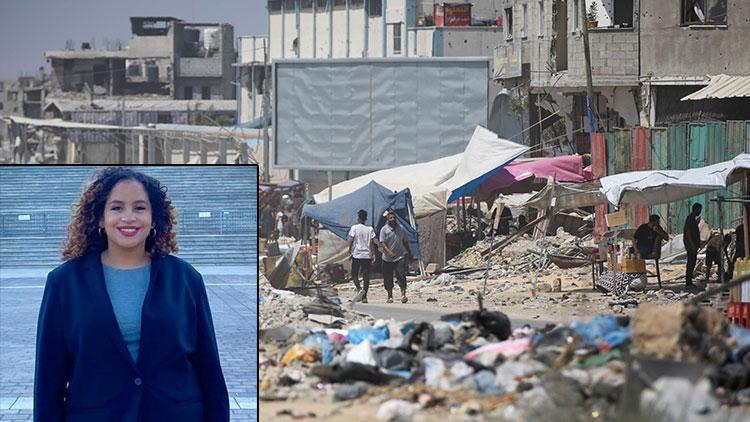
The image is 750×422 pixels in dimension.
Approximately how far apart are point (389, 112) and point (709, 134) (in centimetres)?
1200

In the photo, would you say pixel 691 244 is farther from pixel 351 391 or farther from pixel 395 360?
pixel 351 391

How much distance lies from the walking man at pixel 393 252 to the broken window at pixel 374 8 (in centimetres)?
3610

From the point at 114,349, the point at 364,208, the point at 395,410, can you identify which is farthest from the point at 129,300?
the point at 364,208

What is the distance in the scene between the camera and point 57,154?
6122 cm

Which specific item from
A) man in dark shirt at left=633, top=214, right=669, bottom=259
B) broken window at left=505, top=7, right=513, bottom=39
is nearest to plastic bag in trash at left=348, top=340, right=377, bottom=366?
man in dark shirt at left=633, top=214, right=669, bottom=259

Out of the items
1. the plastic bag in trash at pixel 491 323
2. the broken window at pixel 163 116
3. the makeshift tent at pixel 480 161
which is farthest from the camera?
the broken window at pixel 163 116

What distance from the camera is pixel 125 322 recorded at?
5434 mm

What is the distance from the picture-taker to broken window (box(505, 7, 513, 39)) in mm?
32781

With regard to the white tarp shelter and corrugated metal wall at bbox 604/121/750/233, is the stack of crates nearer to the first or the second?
corrugated metal wall at bbox 604/121/750/233

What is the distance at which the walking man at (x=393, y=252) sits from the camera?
16.8 meters

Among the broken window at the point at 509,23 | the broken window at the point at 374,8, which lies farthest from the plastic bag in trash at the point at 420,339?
the broken window at the point at 374,8

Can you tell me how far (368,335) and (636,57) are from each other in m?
16.0

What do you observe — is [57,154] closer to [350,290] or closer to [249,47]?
[249,47]

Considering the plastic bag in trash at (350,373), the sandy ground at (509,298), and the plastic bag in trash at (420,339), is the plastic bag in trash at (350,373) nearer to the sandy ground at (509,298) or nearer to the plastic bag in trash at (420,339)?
the sandy ground at (509,298)
